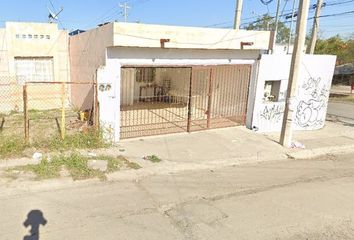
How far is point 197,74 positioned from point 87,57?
436 cm

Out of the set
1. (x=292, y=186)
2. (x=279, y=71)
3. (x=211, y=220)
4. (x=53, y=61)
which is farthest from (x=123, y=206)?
(x=53, y=61)

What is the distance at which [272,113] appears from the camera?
1099 centimetres

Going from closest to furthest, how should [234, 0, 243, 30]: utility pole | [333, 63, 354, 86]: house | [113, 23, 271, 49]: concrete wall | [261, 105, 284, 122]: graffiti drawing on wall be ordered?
1. [113, 23, 271, 49]: concrete wall
2. [261, 105, 284, 122]: graffiti drawing on wall
3. [234, 0, 243, 30]: utility pole
4. [333, 63, 354, 86]: house

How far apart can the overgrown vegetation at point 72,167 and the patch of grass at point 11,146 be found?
2.71ft

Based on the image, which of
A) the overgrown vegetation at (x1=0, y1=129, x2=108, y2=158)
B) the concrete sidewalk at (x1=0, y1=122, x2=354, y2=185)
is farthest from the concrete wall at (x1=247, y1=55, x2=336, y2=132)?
the overgrown vegetation at (x1=0, y1=129, x2=108, y2=158)

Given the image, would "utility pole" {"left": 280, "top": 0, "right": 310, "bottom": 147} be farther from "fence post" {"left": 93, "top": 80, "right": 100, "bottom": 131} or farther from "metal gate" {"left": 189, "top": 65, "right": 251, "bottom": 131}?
"fence post" {"left": 93, "top": 80, "right": 100, "bottom": 131}

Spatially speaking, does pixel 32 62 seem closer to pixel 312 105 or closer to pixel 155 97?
pixel 155 97

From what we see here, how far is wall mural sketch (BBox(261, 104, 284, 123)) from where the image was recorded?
35.6 feet

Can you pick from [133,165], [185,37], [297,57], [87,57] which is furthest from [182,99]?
[133,165]

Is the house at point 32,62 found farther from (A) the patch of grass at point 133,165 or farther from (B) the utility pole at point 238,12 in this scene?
(B) the utility pole at point 238,12

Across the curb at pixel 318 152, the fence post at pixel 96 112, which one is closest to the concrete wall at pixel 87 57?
the fence post at pixel 96 112

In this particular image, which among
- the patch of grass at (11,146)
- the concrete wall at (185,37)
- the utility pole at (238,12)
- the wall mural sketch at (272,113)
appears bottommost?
the patch of grass at (11,146)

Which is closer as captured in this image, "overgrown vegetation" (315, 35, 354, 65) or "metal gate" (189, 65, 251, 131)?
"metal gate" (189, 65, 251, 131)

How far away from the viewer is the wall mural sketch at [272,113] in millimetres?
10836
